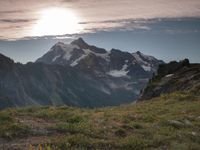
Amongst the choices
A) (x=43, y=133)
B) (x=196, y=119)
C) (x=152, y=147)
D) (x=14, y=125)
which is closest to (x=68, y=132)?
(x=43, y=133)

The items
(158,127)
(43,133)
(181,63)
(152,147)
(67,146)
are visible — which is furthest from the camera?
(181,63)

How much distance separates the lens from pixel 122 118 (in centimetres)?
2564

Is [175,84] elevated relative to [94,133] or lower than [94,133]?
elevated

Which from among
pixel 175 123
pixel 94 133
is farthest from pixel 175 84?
pixel 94 133

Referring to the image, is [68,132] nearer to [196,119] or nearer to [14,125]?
[14,125]

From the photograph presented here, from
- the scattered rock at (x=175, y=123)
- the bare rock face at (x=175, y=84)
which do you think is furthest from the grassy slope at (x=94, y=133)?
the bare rock face at (x=175, y=84)

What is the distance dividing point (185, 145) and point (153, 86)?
60.5 meters

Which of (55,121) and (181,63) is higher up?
(181,63)

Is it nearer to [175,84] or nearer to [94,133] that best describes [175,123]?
[94,133]

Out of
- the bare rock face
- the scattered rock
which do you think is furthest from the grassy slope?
the bare rock face

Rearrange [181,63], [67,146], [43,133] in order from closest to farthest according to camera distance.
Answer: [67,146] → [43,133] → [181,63]

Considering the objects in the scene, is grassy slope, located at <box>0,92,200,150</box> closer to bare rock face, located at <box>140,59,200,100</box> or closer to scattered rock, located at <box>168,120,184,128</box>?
scattered rock, located at <box>168,120,184,128</box>

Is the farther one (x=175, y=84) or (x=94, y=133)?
(x=175, y=84)

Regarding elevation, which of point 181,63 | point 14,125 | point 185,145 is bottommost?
point 185,145
